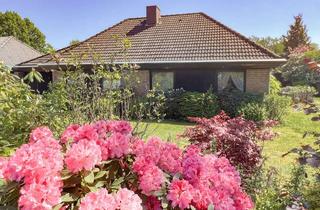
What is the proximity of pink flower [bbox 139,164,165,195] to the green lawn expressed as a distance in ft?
14.7

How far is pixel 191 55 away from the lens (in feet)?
57.3

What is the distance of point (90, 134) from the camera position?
245 centimetres

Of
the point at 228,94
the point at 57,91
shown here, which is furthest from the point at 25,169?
the point at 228,94

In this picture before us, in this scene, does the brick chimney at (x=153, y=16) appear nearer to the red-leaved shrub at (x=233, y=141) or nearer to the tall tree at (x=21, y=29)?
the red-leaved shrub at (x=233, y=141)

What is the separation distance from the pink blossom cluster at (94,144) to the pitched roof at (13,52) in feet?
102

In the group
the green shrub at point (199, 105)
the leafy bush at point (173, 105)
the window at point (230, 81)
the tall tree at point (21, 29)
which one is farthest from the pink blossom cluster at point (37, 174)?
the tall tree at point (21, 29)

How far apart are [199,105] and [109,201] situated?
13328mm

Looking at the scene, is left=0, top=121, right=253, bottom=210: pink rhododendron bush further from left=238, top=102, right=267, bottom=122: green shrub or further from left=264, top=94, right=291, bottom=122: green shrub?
left=264, top=94, right=291, bottom=122: green shrub

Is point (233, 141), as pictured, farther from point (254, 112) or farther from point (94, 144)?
point (254, 112)

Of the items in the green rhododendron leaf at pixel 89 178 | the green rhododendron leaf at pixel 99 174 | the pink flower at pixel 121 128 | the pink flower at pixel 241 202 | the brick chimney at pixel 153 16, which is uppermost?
the brick chimney at pixel 153 16

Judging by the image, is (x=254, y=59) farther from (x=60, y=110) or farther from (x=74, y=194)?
(x=74, y=194)

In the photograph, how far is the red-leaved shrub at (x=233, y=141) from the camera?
16.3 feet

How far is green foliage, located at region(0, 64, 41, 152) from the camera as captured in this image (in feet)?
15.3

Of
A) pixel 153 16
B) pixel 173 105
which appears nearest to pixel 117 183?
pixel 173 105
